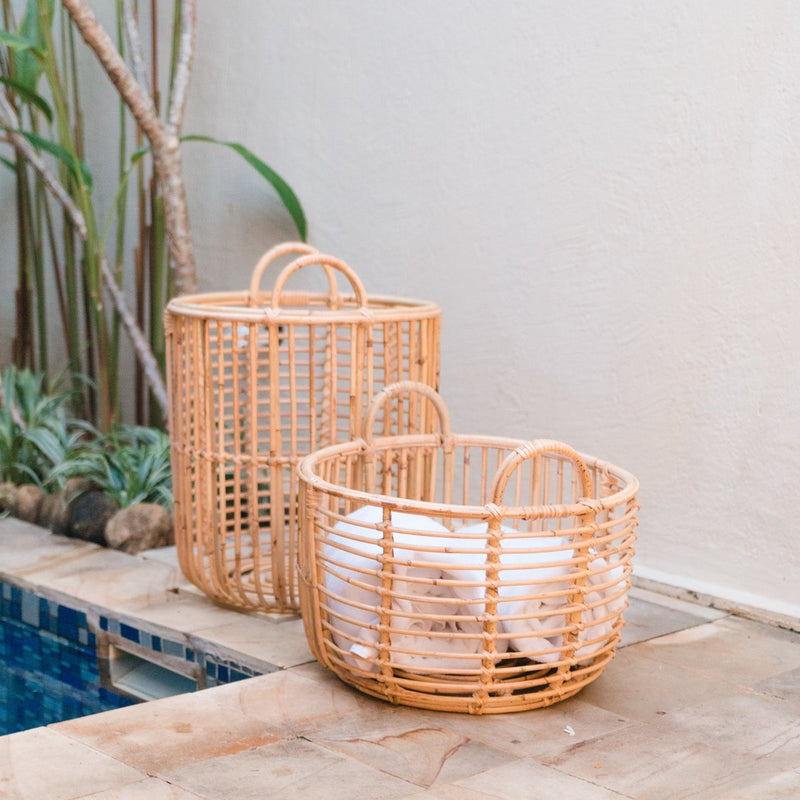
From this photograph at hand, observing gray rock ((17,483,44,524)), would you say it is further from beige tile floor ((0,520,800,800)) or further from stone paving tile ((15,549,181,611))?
beige tile floor ((0,520,800,800))

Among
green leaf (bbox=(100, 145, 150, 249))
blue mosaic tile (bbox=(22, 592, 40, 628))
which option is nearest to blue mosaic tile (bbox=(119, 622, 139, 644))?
blue mosaic tile (bbox=(22, 592, 40, 628))

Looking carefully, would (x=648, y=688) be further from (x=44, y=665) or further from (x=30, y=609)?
(x=30, y=609)

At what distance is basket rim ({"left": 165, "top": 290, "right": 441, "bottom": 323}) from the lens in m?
2.39

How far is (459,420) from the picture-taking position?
10.9 feet

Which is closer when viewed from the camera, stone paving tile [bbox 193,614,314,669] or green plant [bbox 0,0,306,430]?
stone paving tile [bbox 193,614,314,669]

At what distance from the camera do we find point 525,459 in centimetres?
198

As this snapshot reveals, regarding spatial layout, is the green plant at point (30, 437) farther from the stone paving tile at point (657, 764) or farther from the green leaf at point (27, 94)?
the stone paving tile at point (657, 764)

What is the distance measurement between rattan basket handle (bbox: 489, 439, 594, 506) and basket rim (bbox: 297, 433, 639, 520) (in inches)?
1.1

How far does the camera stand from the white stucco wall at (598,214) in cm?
266

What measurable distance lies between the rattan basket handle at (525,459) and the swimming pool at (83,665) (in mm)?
686

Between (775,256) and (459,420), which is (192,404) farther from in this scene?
(775,256)

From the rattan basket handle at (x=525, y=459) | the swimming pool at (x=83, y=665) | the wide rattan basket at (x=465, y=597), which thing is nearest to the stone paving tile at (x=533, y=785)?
the wide rattan basket at (x=465, y=597)

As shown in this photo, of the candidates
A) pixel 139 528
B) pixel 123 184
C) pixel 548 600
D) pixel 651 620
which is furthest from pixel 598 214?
pixel 123 184

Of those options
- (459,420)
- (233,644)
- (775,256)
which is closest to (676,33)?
(775,256)
